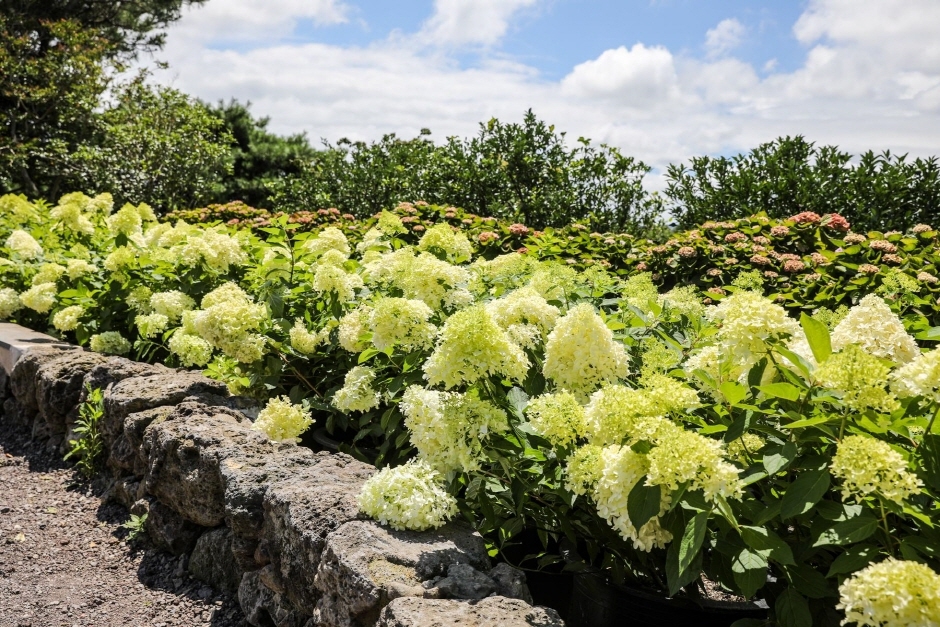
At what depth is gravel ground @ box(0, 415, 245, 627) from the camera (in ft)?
10.1

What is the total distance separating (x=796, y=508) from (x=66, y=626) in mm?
2768

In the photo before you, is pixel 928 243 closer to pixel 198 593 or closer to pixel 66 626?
pixel 198 593

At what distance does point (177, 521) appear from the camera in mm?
3576

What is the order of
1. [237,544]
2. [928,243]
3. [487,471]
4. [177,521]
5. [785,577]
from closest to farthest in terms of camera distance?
1. [785,577]
2. [487,471]
3. [237,544]
4. [177,521]
5. [928,243]

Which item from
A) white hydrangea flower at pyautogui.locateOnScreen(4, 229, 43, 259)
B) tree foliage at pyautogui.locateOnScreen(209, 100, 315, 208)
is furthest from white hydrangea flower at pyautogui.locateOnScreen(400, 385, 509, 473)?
tree foliage at pyautogui.locateOnScreen(209, 100, 315, 208)

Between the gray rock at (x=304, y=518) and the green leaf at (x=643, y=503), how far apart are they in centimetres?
102

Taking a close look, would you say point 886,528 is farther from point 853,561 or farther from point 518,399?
point 518,399

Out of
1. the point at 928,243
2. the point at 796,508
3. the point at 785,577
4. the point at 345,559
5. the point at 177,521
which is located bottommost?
the point at 177,521

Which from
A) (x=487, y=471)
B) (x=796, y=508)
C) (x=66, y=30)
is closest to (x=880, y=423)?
(x=796, y=508)

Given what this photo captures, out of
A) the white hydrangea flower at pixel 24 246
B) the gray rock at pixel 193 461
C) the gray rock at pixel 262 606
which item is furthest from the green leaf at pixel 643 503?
the white hydrangea flower at pixel 24 246

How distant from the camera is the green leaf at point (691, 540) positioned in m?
1.70

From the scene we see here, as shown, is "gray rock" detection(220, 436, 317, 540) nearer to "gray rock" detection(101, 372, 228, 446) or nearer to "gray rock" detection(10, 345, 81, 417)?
"gray rock" detection(101, 372, 228, 446)

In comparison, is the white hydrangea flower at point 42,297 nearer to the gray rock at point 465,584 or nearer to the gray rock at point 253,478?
the gray rock at point 253,478

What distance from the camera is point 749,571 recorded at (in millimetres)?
1776
